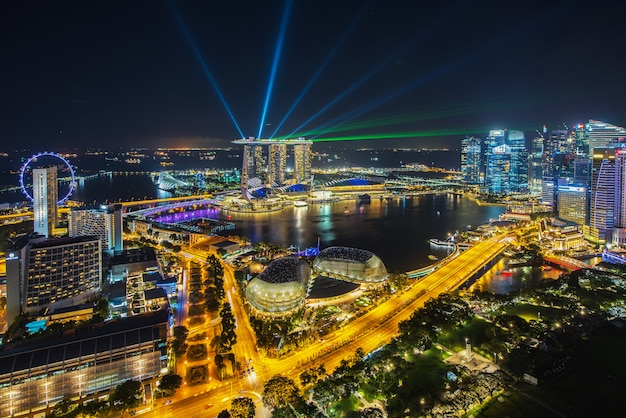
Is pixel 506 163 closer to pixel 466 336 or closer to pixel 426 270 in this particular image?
pixel 426 270

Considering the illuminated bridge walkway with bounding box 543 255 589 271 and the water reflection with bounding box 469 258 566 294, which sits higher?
the illuminated bridge walkway with bounding box 543 255 589 271

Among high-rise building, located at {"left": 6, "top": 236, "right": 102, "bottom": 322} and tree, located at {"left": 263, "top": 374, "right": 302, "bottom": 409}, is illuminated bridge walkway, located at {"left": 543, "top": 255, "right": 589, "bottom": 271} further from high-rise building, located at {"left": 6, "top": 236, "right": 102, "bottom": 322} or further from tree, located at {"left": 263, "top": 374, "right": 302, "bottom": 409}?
high-rise building, located at {"left": 6, "top": 236, "right": 102, "bottom": 322}

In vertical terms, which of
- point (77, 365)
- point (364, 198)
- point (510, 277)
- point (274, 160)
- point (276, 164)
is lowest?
point (510, 277)

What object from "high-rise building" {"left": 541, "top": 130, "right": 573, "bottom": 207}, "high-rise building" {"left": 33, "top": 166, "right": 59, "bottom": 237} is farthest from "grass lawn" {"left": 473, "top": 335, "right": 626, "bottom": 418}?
"high-rise building" {"left": 541, "top": 130, "right": 573, "bottom": 207}

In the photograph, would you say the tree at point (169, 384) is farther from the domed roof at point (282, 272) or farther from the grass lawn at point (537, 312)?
the grass lawn at point (537, 312)

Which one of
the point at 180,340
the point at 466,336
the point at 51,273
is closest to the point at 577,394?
the point at 466,336

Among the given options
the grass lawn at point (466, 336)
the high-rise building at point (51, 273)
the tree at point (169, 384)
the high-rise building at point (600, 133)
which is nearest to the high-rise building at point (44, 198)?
the high-rise building at point (51, 273)
